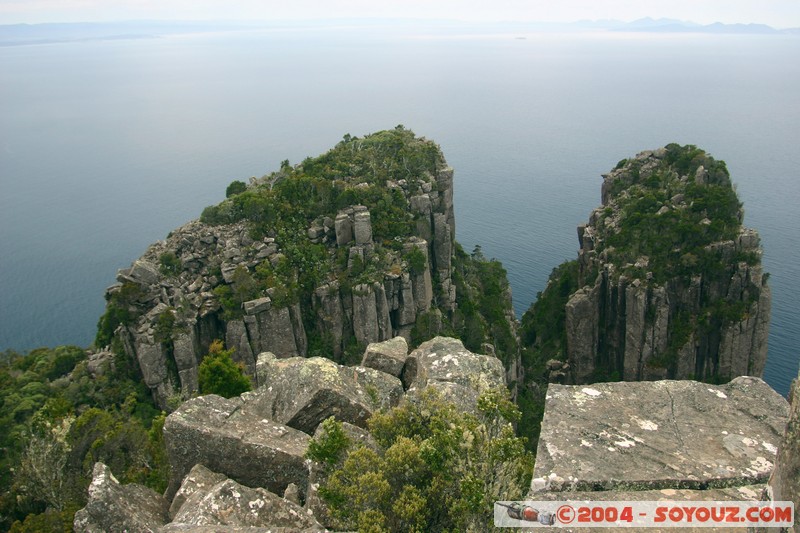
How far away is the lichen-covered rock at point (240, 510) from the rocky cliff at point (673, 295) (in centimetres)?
5384

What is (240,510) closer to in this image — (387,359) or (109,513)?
(109,513)

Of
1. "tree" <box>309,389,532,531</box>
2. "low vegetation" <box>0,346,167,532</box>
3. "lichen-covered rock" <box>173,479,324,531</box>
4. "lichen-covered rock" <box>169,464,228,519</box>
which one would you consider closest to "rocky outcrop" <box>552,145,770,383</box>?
"low vegetation" <box>0,346,167,532</box>

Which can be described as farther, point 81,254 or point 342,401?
point 81,254

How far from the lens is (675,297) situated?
65125mm

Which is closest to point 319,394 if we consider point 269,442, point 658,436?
point 269,442

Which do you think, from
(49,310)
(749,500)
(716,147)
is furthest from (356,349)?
(716,147)

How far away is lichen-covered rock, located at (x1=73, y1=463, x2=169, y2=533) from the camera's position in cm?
1808

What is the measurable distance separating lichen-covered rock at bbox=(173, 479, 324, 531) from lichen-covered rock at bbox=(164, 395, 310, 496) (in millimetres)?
2411

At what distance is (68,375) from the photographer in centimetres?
4959

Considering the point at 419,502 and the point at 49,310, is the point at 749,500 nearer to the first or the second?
the point at 419,502

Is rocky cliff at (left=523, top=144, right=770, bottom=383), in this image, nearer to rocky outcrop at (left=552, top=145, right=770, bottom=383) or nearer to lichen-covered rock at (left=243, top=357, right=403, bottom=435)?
rocky outcrop at (left=552, top=145, right=770, bottom=383)

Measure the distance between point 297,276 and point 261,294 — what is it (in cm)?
410

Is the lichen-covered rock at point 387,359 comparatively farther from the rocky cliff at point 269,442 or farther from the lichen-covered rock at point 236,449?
the lichen-covered rock at point 236,449

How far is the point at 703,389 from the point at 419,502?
7.07 meters
